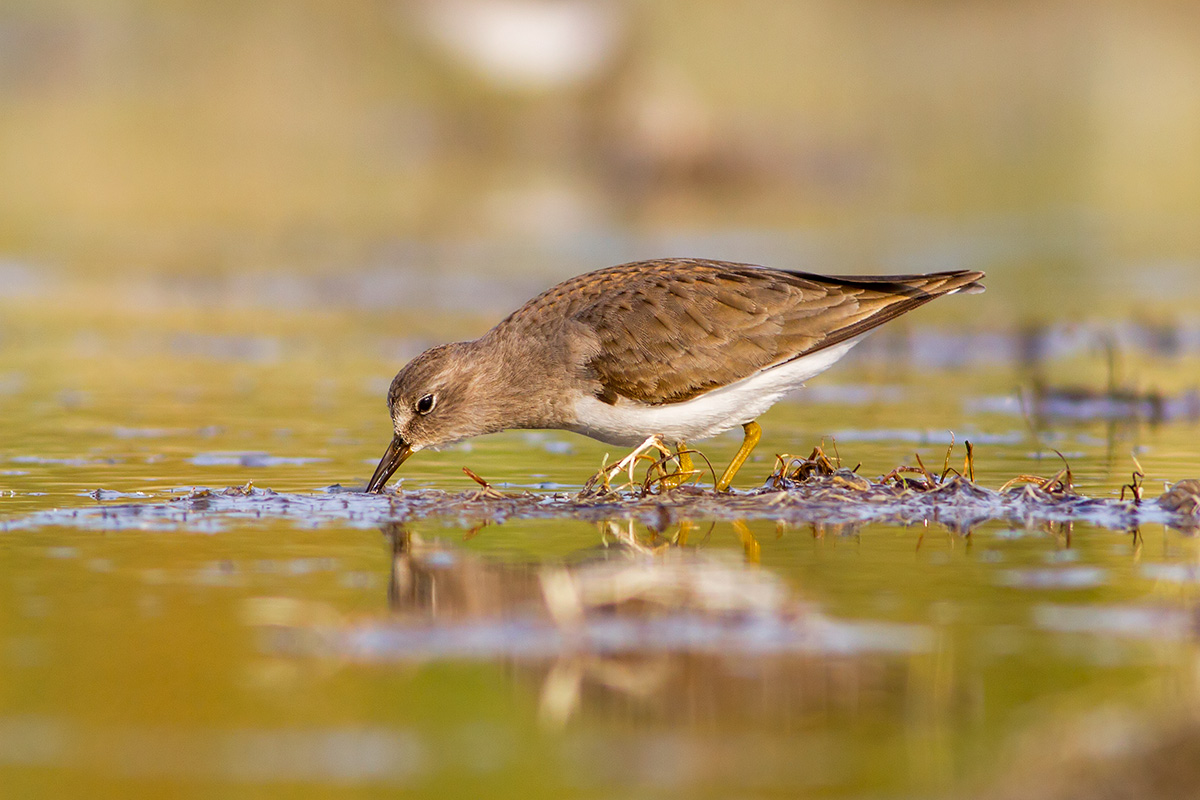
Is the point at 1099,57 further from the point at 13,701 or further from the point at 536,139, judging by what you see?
the point at 13,701

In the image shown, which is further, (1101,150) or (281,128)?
(281,128)

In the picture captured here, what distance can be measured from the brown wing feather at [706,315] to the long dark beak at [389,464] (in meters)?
0.84

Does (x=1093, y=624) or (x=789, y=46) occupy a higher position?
(x=789, y=46)

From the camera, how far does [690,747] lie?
470 centimetres

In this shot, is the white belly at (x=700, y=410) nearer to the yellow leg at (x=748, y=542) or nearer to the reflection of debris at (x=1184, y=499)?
the yellow leg at (x=748, y=542)

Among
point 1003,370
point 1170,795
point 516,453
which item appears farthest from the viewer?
point 1003,370

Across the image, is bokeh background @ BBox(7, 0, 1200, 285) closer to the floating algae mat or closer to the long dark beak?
the long dark beak

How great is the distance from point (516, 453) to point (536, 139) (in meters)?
28.0

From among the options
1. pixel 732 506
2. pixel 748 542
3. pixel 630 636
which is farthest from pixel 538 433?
pixel 630 636

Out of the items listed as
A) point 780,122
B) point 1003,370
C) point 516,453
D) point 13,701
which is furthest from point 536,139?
point 13,701

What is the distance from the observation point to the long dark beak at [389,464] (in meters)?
8.67

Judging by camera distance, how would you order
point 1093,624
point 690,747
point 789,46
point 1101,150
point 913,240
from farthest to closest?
point 789,46 → point 1101,150 → point 913,240 → point 1093,624 → point 690,747

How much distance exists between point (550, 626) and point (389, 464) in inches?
123

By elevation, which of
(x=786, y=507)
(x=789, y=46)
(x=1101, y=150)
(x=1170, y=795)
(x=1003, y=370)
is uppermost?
(x=789, y=46)
